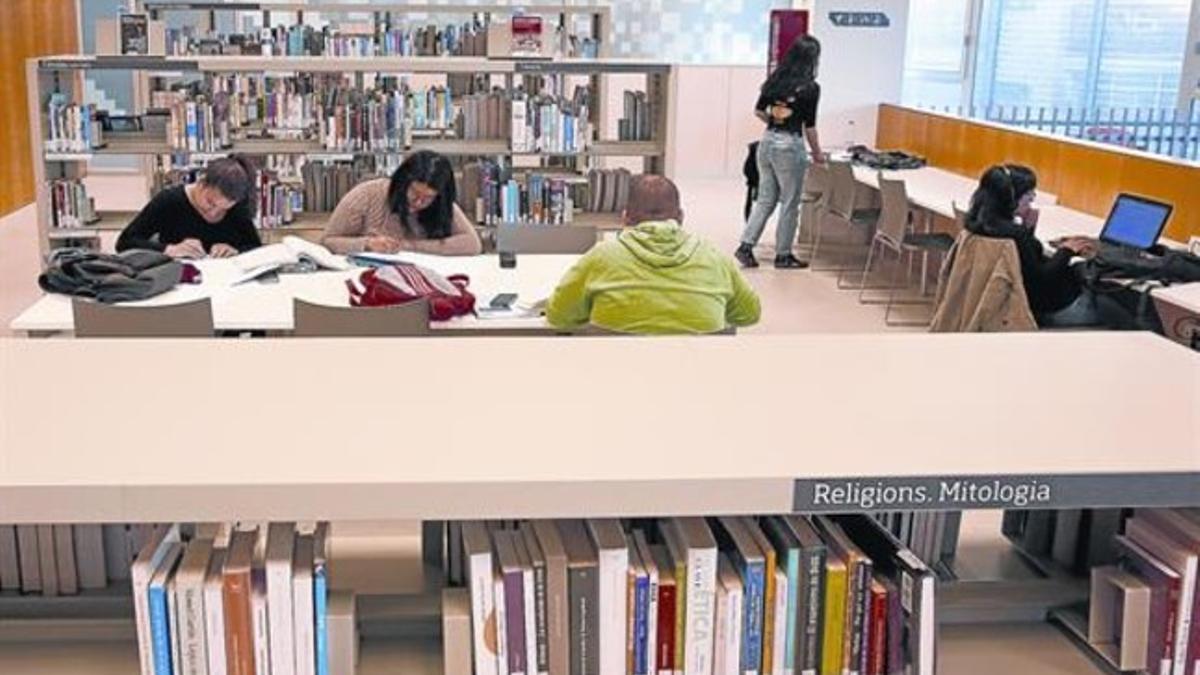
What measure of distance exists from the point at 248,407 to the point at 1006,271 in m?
3.99

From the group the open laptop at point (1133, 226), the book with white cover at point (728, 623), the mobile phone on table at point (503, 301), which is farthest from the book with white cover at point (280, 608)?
the open laptop at point (1133, 226)

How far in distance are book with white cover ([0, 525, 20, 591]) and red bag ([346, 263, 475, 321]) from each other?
Result: 2.03 m

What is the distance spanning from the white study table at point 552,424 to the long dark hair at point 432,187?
2.86m

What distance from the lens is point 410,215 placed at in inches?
205

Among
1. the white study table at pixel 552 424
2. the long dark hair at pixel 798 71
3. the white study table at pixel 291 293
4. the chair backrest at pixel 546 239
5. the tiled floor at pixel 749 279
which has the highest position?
the long dark hair at pixel 798 71

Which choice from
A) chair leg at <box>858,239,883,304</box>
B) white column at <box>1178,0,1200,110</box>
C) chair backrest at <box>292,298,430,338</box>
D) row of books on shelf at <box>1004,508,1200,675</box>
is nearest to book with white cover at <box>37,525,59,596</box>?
row of books on shelf at <box>1004,508,1200,675</box>

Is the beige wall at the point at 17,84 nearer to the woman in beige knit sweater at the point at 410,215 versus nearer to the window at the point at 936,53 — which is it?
the woman in beige knit sweater at the point at 410,215

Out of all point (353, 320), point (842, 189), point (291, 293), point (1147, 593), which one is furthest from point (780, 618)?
point (842, 189)

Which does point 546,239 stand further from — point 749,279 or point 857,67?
point 857,67

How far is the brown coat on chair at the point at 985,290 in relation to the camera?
522 cm

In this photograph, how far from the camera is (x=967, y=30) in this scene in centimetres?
1187

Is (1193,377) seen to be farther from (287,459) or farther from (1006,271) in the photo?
(1006,271)

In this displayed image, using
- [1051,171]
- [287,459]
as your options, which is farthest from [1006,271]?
[287,459]

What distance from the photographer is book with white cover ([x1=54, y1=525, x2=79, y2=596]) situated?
1974 mm
